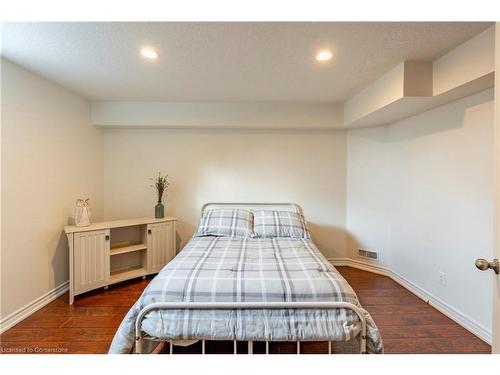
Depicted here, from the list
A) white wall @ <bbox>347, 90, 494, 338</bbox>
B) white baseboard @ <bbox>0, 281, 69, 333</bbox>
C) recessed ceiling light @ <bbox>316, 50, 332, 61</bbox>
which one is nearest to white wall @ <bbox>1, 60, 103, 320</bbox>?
white baseboard @ <bbox>0, 281, 69, 333</bbox>

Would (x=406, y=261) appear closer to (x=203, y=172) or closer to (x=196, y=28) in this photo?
(x=203, y=172)

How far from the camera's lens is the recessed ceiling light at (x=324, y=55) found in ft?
5.83

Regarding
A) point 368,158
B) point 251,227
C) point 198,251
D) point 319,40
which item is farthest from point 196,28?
point 368,158

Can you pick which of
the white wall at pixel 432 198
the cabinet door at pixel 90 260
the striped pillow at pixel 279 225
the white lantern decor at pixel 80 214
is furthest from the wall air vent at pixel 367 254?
the white lantern decor at pixel 80 214

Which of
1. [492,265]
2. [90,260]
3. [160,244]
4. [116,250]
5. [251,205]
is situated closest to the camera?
[492,265]

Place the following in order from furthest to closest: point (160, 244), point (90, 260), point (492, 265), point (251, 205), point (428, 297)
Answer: point (251, 205) → point (160, 244) → point (90, 260) → point (428, 297) → point (492, 265)

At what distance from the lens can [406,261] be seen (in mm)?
2709

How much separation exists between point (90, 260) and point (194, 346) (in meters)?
1.54

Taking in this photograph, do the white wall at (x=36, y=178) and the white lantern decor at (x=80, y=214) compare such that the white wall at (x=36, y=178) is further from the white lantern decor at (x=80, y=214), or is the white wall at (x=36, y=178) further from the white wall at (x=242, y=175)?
the white wall at (x=242, y=175)

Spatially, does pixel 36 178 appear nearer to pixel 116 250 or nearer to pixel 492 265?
pixel 116 250

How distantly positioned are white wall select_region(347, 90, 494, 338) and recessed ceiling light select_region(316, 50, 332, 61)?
4.15 feet

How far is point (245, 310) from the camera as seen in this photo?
131 centimetres

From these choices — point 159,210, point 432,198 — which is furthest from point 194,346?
point 432,198

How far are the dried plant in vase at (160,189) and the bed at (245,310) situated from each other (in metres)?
1.62
